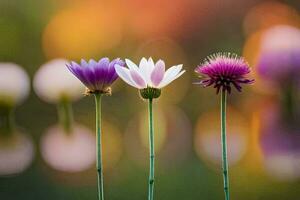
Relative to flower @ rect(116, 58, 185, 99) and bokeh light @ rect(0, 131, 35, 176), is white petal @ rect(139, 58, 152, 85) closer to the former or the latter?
flower @ rect(116, 58, 185, 99)

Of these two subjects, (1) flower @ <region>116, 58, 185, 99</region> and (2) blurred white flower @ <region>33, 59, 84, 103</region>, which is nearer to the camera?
(1) flower @ <region>116, 58, 185, 99</region>

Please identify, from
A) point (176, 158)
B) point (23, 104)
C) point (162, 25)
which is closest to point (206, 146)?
point (176, 158)

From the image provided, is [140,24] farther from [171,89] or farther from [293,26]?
[293,26]

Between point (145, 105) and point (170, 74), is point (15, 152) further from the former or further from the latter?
point (170, 74)

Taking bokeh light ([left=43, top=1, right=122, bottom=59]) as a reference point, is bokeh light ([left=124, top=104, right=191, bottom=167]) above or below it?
below

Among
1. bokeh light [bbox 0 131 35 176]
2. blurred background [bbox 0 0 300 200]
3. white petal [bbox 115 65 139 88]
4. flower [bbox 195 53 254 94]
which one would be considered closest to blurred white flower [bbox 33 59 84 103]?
blurred background [bbox 0 0 300 200]

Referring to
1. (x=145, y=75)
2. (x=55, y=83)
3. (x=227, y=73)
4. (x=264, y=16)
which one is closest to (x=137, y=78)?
(x=145, y=75)
